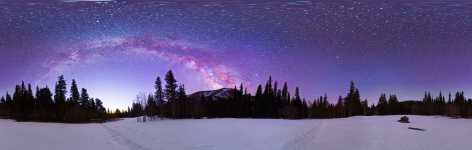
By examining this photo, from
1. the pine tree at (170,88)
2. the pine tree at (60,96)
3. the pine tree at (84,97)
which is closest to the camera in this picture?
the pine tree at (84,97)

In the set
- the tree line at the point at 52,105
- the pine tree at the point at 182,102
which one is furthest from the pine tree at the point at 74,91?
the pine tree at the point at 182,102

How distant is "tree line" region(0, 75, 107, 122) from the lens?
22.2 ft

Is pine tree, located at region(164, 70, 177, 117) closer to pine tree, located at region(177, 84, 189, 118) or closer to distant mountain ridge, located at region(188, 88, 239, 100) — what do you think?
Answer: pine tree, located at region(177, 84, 189, 118)

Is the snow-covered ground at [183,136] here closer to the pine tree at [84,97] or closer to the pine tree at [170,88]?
the pine tree at [170,88]

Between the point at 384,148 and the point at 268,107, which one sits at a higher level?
the point at 268,107

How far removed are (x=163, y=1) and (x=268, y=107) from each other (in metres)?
7.04

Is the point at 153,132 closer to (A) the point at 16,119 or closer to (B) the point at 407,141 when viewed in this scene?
(A) the point at 16,119

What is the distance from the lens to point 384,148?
36.5ft

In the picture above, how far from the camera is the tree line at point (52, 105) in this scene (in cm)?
676

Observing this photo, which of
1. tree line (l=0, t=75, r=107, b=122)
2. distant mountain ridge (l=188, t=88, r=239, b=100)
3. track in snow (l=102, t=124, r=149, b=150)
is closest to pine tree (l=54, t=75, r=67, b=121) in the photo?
tree line (l=0, t=75, r=107, b=122)

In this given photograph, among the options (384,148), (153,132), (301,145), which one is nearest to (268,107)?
(301,145)

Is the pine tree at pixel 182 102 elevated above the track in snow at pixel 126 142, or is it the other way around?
the pine tree at pixel 182 102

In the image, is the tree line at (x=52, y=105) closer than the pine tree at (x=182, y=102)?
Yes

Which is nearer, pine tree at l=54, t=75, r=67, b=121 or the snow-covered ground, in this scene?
pine tree at l=54, t=75, r=67, b=121
